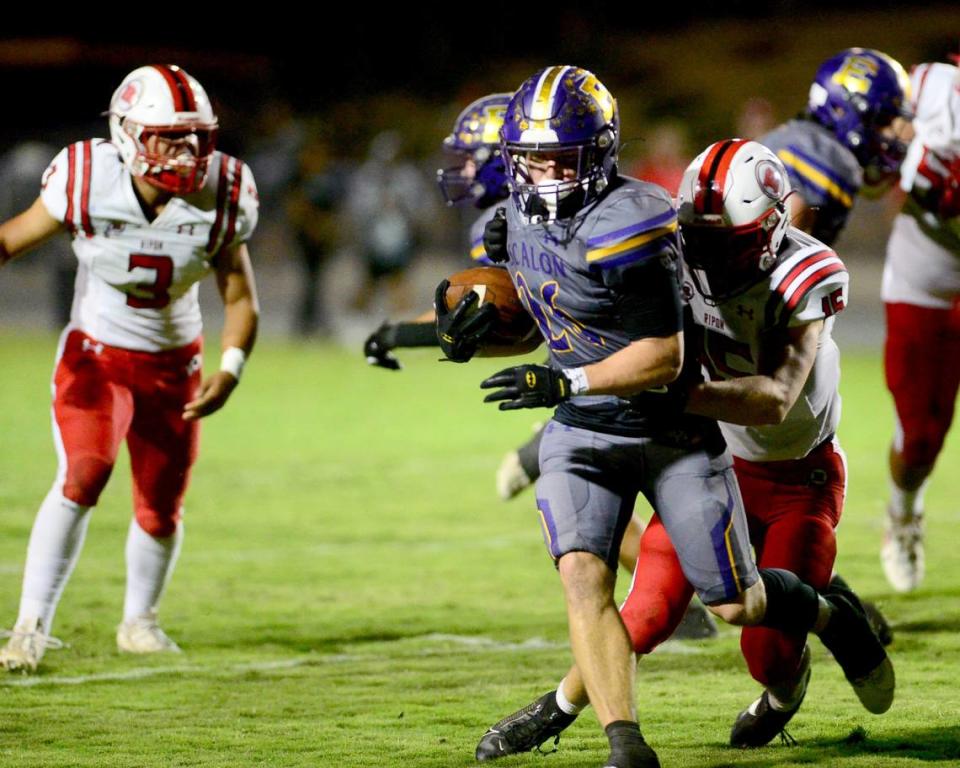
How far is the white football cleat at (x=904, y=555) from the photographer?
19.4 feet

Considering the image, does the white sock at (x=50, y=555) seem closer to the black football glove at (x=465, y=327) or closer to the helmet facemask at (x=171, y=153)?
the helmet facemask at (x=171, y=153)

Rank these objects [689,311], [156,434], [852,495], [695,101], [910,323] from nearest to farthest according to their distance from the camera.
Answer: [689,311] < [156,434] < [910,323] < [852,495] < [695,101]

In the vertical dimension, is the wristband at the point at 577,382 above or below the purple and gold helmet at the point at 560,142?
below

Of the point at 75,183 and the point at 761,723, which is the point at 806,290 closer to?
the point at 761,723

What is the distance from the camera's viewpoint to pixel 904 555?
234 inches

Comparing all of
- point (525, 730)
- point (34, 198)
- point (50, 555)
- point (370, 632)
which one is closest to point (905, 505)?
point (370, 632)

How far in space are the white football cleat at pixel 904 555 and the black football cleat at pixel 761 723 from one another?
2.06 metres

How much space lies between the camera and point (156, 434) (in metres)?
5.05

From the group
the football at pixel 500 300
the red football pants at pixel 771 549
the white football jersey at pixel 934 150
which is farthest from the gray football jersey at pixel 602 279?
the white football jersey at pixel 934 150

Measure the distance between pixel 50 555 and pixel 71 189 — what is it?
1.12m

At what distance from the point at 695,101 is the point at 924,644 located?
21.6 meters

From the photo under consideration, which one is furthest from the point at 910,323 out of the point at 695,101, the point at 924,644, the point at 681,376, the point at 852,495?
the point at 695,101

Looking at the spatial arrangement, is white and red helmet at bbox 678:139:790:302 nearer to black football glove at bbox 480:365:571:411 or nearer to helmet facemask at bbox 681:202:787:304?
helmet facemask at bbox 681:202:787:304

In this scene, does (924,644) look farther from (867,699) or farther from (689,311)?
(689,311)
